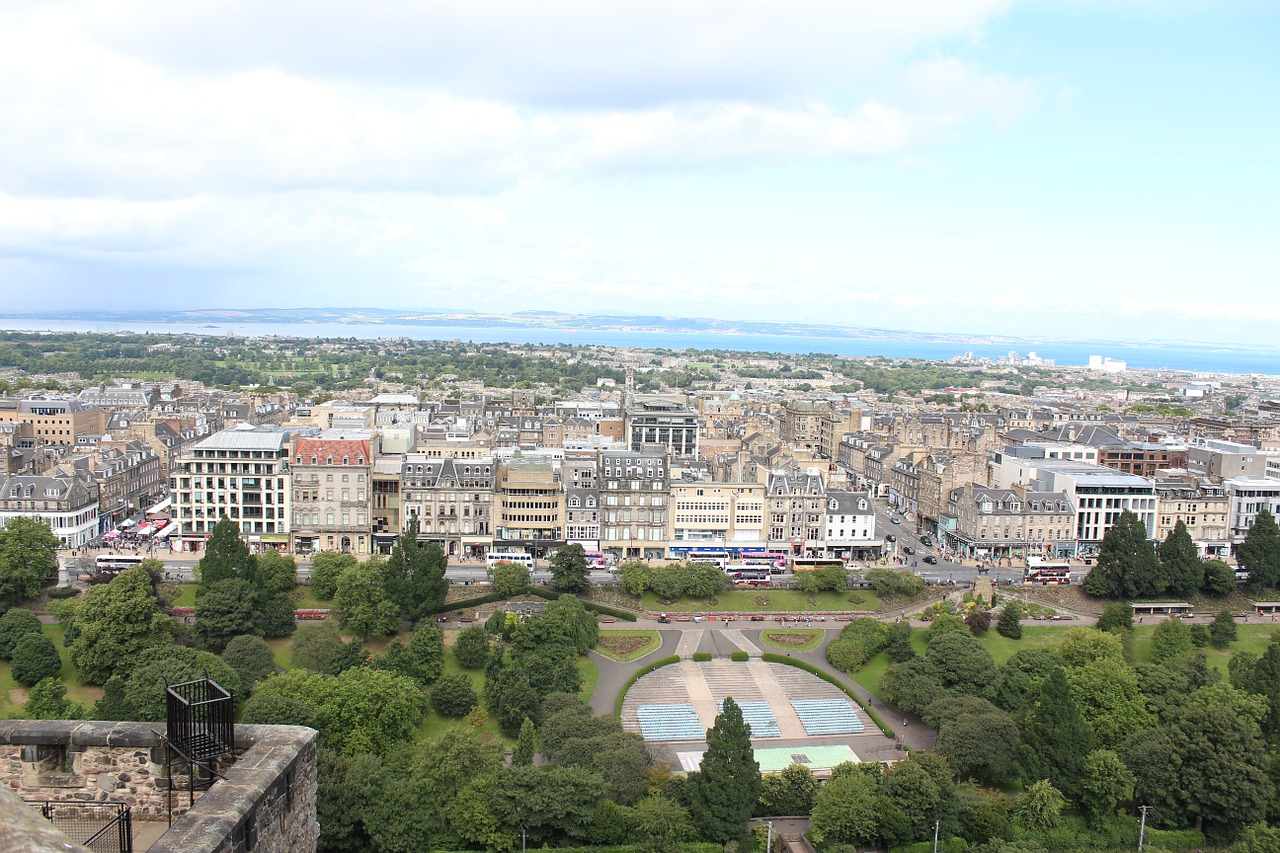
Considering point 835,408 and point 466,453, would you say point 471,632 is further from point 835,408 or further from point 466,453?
point 835,408

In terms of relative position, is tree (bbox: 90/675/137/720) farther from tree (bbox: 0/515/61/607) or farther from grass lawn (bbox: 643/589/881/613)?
grass lawn (bbox: 643/589/881/613)

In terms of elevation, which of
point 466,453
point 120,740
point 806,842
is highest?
point 120,740

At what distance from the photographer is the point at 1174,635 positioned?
1893 inches

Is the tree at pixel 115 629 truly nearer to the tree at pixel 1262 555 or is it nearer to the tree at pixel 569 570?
the tree at pixel 569 570

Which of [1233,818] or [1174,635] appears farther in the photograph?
[1174,635]

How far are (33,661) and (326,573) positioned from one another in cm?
1471

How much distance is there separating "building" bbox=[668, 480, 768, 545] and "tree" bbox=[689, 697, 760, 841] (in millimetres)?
29149

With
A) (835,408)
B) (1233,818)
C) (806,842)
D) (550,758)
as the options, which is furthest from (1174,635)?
(835,408)

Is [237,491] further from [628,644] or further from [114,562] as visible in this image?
[628,644]

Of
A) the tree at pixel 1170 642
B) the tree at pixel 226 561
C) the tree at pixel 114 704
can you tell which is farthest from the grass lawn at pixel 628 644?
the tree at pixel 1170 642

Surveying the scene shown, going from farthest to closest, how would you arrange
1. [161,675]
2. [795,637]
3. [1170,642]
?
[795,637] → [1170,642] → [161,675]

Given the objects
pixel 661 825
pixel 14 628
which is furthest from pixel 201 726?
pixel 14 628

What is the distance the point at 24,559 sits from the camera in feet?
163

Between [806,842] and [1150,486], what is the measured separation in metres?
47.6
